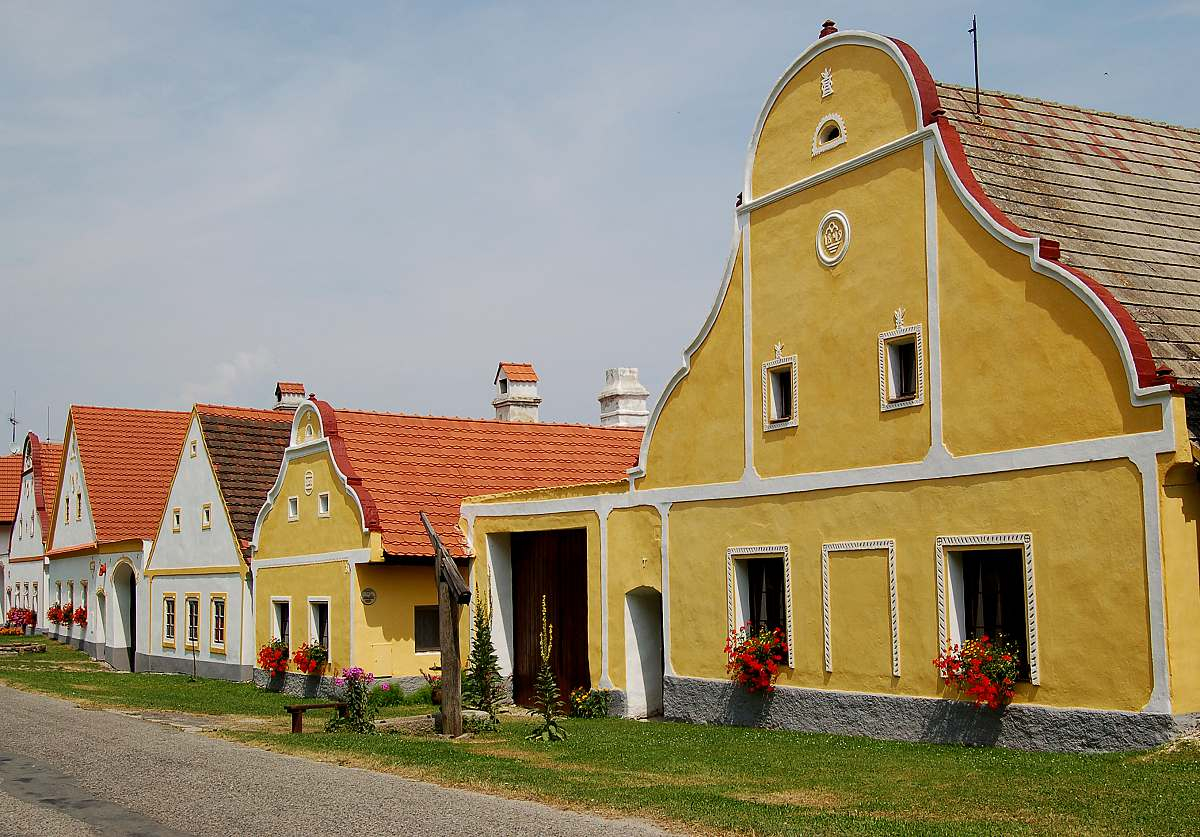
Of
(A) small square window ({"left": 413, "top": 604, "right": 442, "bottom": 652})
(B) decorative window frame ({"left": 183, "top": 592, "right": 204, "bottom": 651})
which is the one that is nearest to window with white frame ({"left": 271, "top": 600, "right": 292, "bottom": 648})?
(A) small square window ({"left": 413, "top": 604, "right": 442, "bottom": 652})

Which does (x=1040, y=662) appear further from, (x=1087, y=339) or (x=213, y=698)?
(x=213, y=698)

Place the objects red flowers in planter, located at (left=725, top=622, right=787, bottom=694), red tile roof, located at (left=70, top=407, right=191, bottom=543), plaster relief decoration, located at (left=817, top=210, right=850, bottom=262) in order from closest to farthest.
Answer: plaster relief decoration, located at (left=817, top=210, right=850, bottom=262), red flowers in planter, located at (left=725, top=622, right=787, bottom=694), red tile roof, located at (left=70, top=407, right=191, bottom=543)

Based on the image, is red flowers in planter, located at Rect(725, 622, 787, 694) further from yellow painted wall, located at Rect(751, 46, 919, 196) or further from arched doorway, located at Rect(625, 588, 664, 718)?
yellow painted wall, located at Rect(751, 46, 919, 196)

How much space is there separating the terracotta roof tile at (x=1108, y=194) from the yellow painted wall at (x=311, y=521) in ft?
42.0

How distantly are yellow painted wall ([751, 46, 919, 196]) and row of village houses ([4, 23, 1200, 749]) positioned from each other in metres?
0.04

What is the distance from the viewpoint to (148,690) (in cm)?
2664

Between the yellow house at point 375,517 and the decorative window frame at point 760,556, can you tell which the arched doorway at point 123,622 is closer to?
the yellow house at point 375,517

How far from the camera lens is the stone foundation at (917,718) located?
41.4 ft

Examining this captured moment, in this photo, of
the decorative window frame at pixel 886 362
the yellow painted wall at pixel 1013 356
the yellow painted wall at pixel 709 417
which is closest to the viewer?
the yellow painted wall at pixel 1013 356

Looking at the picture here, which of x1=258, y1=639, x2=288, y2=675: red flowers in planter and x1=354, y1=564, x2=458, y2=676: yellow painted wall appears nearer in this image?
x1=354, y1=564, x2=458, y2=676: yellow painted wall

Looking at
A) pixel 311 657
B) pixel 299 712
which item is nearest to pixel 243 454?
pixel 311 657

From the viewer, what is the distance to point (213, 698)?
24.8 metres

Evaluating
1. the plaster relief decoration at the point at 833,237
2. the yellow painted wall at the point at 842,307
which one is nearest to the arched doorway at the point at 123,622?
the yellow painted wall at the point at 842,307

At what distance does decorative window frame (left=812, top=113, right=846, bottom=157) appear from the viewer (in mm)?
16359
